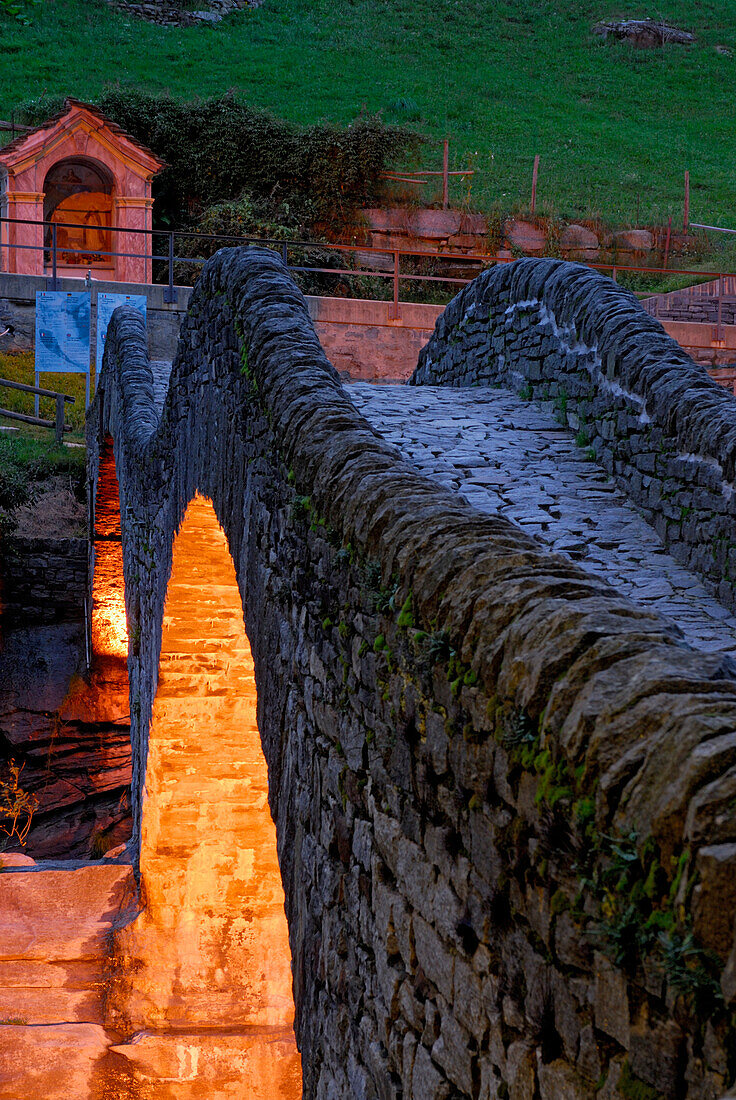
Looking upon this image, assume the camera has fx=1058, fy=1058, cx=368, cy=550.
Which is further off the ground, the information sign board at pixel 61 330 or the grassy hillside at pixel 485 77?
the grassy hillside at pixel 485 77

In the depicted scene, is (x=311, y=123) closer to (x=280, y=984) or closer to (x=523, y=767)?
(x=280, y=984)

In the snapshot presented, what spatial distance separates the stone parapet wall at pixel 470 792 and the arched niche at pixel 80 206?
20.3 m

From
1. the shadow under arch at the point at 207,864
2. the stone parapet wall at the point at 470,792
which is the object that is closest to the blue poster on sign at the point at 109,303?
the shadow under arch at the point at 207,864

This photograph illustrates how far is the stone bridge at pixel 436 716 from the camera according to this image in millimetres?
1604

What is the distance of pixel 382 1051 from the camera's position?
2.78 meters

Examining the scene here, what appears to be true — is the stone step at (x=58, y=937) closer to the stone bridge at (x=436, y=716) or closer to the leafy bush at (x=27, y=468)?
the stone bridge at (x=436, y=716)

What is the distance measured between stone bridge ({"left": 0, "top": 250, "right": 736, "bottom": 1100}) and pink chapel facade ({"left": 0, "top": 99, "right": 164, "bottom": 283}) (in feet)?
43.5

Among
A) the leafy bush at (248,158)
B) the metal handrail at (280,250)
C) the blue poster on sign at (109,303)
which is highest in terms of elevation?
the leafy bush at (248,158)

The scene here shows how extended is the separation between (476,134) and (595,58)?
12.0 m

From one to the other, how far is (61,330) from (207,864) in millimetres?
9706

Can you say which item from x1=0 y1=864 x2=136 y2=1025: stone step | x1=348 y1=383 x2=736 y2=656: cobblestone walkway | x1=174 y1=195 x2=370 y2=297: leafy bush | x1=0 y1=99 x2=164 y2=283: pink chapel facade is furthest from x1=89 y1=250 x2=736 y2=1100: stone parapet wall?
x1=174 y1=195 x2=370 y2=297: leafy bush

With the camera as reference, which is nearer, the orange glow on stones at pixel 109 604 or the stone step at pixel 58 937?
the stone step at pixel 58 937

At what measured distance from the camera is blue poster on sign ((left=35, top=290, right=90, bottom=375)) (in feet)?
49.3

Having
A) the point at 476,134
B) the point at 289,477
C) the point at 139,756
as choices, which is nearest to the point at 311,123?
the point at 476,134
